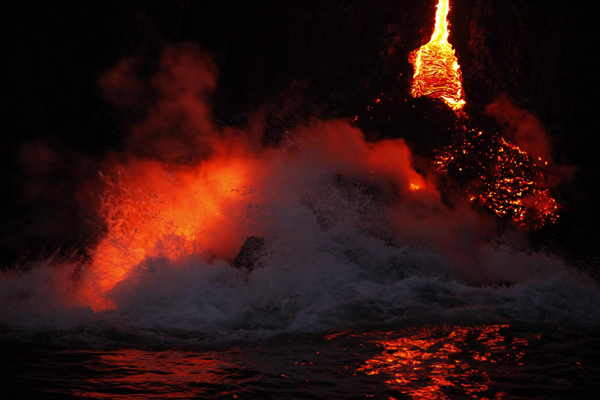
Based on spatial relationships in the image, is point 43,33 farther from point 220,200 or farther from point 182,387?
point 182,387

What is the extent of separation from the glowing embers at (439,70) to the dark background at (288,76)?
0.10m

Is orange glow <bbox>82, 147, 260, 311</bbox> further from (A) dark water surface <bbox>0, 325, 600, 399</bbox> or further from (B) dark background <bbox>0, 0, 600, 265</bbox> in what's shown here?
(A) dark water surface <bbox>0, 325, 600, 399</bbox>

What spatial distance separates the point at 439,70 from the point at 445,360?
4.18 meters

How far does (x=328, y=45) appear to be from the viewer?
6.53 m

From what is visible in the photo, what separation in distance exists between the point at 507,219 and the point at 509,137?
1004mm

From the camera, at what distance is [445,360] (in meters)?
3.34

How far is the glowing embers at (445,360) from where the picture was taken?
2871 millimetres

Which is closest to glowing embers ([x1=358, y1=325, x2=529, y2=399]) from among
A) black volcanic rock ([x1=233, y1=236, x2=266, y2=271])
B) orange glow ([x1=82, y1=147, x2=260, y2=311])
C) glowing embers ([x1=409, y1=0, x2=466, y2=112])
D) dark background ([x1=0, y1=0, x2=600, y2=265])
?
black volcanic rock ([x1=233, y1=236, x2=266, y2=271])

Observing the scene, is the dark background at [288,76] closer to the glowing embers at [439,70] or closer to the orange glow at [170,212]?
the glowing embers at [439,70]

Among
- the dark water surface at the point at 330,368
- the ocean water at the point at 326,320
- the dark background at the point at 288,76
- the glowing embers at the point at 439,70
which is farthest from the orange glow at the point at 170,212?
the glowing embers at the point at 439,70

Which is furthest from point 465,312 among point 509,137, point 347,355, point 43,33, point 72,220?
point 43,33

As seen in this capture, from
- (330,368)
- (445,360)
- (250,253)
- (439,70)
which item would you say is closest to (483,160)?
(439,70)

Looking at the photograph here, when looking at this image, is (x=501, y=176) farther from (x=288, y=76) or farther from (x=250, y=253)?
(x=250, y=253)

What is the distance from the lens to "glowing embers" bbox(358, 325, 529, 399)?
113 inches
